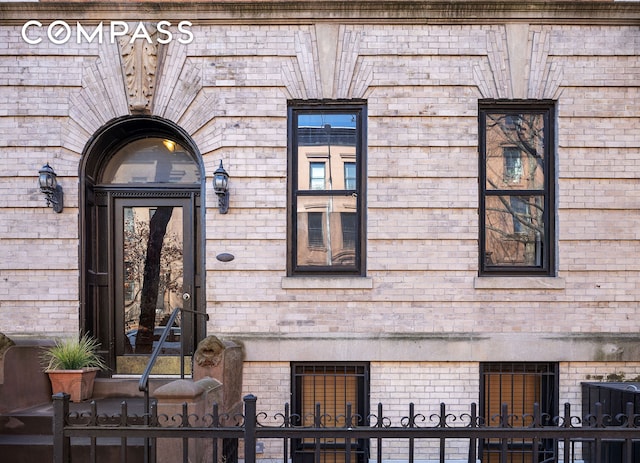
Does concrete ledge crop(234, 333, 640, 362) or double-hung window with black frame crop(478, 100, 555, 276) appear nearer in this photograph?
concrete ledge crop(234, 333, 640, 362)

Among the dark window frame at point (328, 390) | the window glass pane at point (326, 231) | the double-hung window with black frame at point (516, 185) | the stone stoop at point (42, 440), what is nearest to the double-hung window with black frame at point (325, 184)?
the window glass pane at point (326, 231)

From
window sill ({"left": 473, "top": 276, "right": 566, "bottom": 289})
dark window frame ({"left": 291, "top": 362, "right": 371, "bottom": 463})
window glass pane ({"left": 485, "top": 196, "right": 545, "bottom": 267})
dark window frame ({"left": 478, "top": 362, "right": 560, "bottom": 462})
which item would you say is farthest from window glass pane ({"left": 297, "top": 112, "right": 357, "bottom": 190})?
dark window frame ({"left": 478, "top": 362, "right": 560, "bottom": 462})

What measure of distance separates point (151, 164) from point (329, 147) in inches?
99.3

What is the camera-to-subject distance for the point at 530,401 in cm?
593

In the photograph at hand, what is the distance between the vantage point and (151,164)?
650 centimetres

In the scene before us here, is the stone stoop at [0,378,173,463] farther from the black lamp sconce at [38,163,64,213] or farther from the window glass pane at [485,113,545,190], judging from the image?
the window glass pane at [485,113,545,190]

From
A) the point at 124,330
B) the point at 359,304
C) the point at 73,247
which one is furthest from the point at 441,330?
the point at 73,247

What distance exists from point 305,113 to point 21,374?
458 centimetres

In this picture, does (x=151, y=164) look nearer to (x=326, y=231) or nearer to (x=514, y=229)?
(x=326, y=231)

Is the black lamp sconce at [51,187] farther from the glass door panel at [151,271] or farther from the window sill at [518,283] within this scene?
the window sill at [518,283]

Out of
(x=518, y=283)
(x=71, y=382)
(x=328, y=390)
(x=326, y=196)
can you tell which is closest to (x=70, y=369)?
(x=71, y=382)

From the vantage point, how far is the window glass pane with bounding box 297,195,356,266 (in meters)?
6.02

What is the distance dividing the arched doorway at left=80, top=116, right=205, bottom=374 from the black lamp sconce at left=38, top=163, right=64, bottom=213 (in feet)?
1.30

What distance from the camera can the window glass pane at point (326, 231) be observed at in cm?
602
